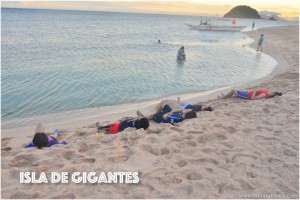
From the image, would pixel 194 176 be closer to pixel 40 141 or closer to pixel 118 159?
pixel 118 159

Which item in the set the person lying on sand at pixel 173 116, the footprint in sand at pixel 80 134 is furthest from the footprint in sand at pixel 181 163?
the footprint in sand at pixel 80 134

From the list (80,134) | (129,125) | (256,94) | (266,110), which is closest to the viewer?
(129,125)

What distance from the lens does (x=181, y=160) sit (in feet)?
15.5

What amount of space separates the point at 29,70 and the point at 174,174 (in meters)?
14.6

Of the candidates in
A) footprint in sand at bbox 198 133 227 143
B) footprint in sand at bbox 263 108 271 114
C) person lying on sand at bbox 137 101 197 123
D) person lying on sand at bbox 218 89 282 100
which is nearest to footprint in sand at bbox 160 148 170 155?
footprint in sand at bbox 198 133 227 143

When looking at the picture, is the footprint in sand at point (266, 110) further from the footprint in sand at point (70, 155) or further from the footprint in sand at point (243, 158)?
the footprint in sand at point (70, 155)

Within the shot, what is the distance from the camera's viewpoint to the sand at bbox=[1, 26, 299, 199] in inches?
154

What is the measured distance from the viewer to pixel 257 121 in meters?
6.75

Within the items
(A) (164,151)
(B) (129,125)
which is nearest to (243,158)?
(A) (164,151)

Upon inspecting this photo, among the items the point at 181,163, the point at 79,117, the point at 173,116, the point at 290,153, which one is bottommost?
the point at 79,117

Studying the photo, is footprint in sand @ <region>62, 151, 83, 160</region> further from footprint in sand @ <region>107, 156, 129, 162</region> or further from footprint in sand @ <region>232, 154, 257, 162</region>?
footprint in sand @ <region>232, 154, 257, 162</region>

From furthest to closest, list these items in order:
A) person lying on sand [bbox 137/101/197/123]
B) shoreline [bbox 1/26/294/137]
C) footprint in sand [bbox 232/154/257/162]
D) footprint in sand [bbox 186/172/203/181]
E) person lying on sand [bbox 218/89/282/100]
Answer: person lying on sand [bbox 218/89/282/100] → shoreline [bbox 1/26/294/137] → person lying on sand [bbox 137/101/197/123] → footprint in sand [bbox 232/154/257/162] → footprint in sand [bbox 186/172/203/181]

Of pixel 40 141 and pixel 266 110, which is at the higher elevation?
pixel 266 110

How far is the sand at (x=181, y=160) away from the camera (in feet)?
12.8
